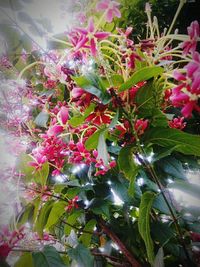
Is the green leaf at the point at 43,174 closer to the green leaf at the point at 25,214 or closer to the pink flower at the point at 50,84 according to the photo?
the green leaf at the point at 25,214

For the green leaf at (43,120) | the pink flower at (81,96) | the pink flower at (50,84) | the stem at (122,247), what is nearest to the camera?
the pink flower at (81,96)

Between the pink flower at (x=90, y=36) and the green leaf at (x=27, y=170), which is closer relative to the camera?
the pink flower at (x=90, y=36)

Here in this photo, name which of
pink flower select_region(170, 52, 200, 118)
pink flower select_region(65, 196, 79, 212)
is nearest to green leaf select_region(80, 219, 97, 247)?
pink flower select_region(65, 196, 79, 212)

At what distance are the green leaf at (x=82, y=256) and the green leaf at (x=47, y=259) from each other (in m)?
0.08

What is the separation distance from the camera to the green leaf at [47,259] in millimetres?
712

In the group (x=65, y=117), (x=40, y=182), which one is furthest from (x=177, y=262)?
(x=65, y=117)

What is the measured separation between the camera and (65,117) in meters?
0.63

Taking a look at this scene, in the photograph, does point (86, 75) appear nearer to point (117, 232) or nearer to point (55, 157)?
point (55, 157)

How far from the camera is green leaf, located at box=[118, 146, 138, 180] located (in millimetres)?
597

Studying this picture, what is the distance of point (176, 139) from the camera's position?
585 mm

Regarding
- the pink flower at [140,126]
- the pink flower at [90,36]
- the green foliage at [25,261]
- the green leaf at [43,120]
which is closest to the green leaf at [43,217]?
the green foliage at [25,261]

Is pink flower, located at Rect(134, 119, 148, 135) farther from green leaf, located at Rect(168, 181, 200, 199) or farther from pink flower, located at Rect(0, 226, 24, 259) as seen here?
pink flower, located at Rect(0, 226, 24, 259)

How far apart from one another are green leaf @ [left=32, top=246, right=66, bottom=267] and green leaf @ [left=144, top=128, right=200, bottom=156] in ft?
1.29

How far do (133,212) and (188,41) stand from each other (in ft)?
2.84
